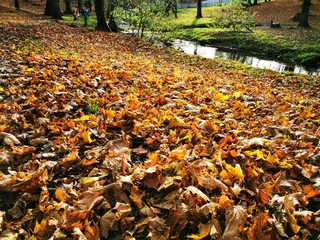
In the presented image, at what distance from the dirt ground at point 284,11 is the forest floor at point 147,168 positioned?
96.7 feet

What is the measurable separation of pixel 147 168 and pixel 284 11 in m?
41.1

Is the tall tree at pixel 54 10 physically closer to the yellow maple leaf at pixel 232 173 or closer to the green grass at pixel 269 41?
the green grass at pixel 269 41

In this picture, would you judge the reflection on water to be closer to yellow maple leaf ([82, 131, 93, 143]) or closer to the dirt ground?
the dirt ground

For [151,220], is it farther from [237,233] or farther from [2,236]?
[2,236]

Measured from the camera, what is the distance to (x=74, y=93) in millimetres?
4484

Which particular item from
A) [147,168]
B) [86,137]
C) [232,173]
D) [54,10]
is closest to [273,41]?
[54,10]

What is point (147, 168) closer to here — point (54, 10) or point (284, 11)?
point (54, 10)

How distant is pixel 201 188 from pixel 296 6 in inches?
1701

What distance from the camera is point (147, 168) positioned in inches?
105

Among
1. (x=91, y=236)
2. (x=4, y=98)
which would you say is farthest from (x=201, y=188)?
(x=4, y=98)

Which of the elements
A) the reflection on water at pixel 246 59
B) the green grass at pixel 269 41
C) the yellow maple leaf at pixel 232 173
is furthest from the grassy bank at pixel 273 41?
the yellow maple leaf at pixel 232 173

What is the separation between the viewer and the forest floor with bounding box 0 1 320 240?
2.15 meters

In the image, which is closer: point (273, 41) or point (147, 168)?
point (147, 168)

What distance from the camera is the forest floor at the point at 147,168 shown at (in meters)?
2.15
